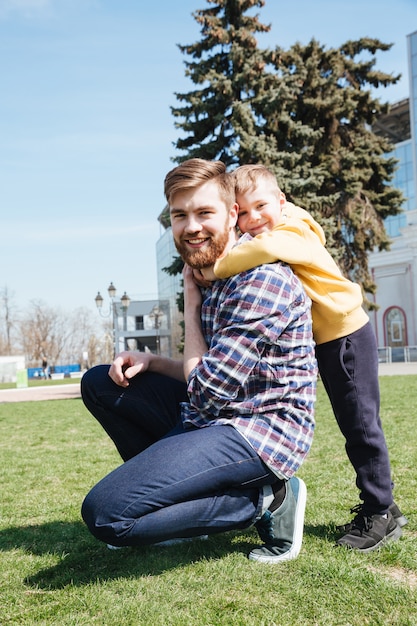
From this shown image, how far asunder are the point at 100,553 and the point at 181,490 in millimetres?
1011

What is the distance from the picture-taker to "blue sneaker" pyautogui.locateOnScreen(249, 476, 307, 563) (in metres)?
3.01

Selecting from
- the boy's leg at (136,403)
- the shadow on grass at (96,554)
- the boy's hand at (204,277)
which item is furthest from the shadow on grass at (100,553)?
the boy's hand at (204,277)

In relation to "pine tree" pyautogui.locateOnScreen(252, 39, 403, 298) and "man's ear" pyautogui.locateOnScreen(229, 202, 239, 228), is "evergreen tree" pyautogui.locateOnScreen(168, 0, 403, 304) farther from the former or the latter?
"man's ear" pyautogui.locateOnScreen(229, 202, 239, 228)

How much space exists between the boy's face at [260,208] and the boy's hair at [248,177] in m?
0.02

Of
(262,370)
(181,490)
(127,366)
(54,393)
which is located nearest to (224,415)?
(262,370)

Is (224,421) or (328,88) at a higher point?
(328,88)

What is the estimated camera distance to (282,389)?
280 centimetres

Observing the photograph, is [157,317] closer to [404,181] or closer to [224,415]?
[404,181]

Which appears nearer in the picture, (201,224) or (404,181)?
(201,224)

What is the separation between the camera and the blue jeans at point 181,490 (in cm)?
263

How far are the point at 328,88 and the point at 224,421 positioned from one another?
2021 cm

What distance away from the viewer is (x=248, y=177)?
3.18 m

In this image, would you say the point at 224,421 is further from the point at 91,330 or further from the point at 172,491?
the point at 91,330

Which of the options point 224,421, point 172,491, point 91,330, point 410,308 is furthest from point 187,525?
point 91,330
